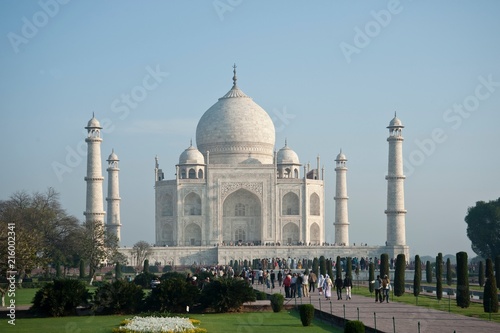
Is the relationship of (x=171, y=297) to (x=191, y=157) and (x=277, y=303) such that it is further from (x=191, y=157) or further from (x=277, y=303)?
(x=191, y=157)

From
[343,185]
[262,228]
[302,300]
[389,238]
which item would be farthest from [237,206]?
[302,300]

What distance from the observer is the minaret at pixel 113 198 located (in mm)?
52344

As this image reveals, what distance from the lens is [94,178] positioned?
49344 mm

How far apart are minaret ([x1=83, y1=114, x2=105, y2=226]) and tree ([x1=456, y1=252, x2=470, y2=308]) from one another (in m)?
28.0

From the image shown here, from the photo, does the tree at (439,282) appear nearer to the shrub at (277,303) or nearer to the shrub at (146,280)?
the shrub at (277,303)

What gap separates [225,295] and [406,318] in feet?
13.8

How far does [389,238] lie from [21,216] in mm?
19336

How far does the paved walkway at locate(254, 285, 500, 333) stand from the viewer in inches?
653

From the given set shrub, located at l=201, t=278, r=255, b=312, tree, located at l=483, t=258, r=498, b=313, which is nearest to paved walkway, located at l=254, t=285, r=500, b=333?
tree, located at l=483, t=258, r=498, b=313

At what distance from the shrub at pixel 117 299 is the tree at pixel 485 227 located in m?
29.8

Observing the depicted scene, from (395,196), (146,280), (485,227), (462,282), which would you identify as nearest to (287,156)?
(395,196)

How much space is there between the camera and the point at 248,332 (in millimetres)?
17156

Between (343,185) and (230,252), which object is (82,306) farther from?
(343,185)

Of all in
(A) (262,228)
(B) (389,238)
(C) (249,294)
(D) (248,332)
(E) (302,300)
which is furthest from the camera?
(A) (262,228)
